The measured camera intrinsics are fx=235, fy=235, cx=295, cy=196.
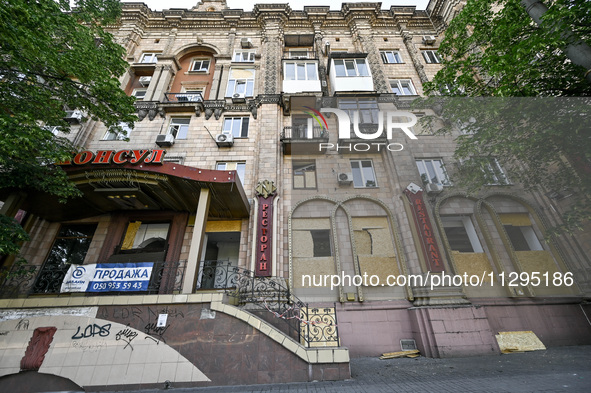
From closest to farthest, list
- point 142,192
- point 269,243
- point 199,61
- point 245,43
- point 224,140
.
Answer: point 142,192 < point 269,243 < point 224,140 < point 245,43 < point 199,61

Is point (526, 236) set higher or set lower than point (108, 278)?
higher

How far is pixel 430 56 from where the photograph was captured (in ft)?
64.3

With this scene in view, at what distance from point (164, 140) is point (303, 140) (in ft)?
26.5

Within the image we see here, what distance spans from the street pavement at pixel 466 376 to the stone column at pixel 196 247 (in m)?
2.87

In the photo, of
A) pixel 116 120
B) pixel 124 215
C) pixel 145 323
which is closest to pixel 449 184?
pixel 145 323

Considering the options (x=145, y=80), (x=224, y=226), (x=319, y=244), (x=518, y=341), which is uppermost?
(x=145, y=80)

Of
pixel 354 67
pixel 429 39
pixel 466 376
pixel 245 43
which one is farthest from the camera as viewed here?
pixel 429 39

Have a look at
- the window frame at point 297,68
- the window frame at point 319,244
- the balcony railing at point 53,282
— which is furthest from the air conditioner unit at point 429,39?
the balcony railing at point 53,282

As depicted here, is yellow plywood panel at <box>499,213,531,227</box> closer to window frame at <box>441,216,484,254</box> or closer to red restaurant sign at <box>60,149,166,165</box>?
window frame at <box>441,216,484,254</box>

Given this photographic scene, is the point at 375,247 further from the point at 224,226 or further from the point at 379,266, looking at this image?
the point at 224,226

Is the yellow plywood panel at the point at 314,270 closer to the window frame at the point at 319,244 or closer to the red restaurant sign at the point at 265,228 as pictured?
the window frame at the point at 319,244

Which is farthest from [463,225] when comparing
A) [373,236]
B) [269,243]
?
[269,243]

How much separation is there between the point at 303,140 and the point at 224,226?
6.54 m

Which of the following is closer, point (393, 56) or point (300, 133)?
point (300, 133)
